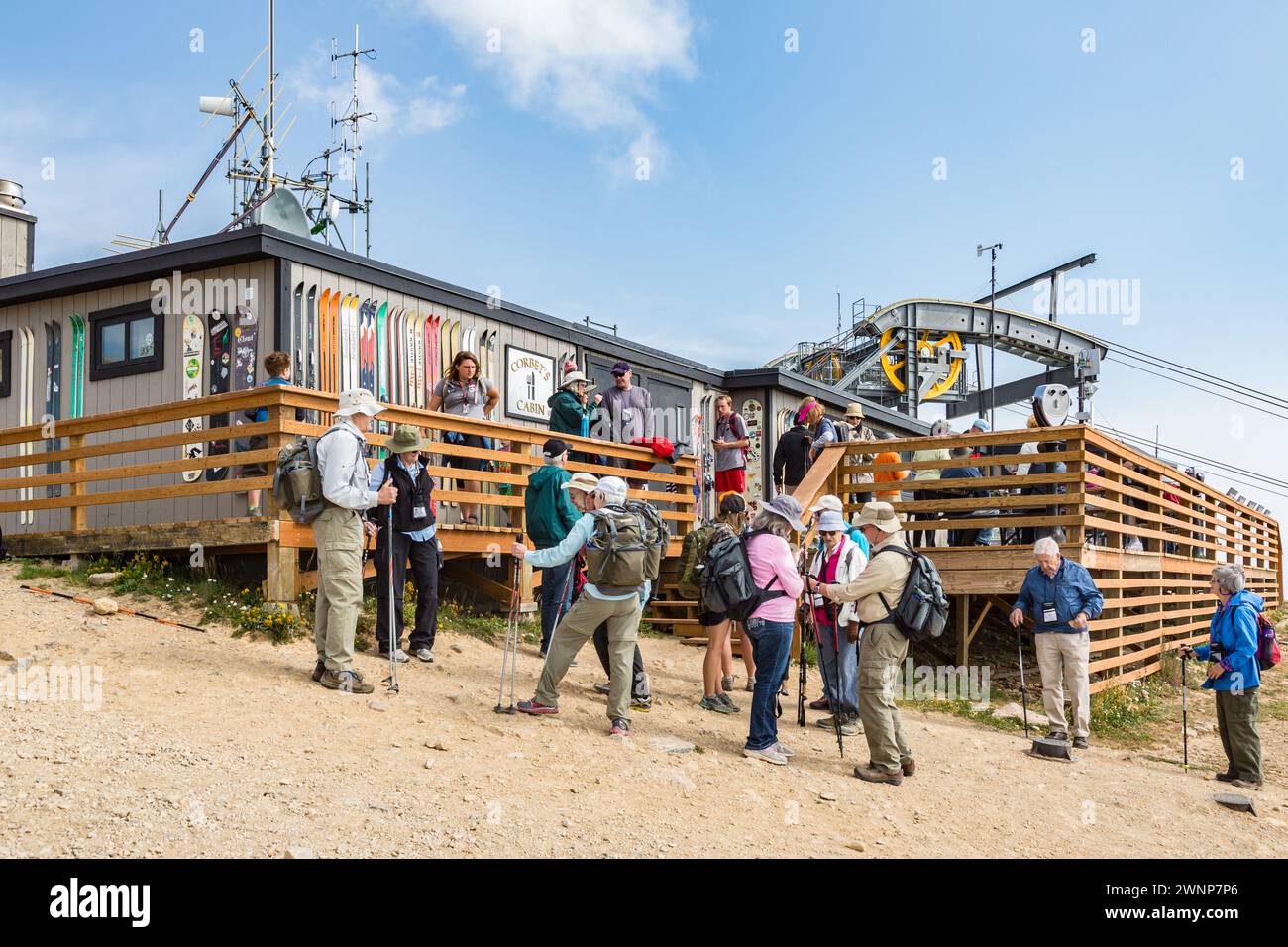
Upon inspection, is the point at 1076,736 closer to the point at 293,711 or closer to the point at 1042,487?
the point at 1042,487

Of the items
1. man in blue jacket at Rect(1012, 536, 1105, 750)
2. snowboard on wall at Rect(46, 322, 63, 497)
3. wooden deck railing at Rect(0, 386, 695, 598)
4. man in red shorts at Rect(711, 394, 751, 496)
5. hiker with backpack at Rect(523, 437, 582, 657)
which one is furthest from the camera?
man in red shorts at Rect(711, 394, 751, 496)

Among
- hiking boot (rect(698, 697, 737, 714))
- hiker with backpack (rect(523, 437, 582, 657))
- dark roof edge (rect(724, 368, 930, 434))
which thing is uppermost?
dark roof edge (rect(724, 368, 930, 434))

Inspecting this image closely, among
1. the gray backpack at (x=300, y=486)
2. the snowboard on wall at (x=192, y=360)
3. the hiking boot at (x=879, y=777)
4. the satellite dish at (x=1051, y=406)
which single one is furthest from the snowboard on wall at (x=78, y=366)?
the satellite dish at (x=1051, y=406)

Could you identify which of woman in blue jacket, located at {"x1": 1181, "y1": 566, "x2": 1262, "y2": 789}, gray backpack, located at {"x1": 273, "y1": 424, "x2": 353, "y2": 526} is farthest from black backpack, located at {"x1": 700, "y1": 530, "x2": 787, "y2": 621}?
woman in blue jacket, located at {"x1": 1181, "y1": 566, "x2": 1262, "y2": 789}

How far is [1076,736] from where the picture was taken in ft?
Result: 33.7

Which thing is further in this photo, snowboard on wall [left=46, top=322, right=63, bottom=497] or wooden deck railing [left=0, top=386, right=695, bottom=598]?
snowboard on wall [left=46, top=322, right=63, bottom=497]

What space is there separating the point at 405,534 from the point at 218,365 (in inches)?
154

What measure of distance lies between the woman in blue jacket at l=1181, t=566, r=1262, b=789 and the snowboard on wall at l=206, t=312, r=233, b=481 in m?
9.75

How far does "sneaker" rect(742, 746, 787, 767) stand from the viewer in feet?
26.5

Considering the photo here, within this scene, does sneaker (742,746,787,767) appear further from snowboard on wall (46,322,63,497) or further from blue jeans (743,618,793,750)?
snowboard on wall (46,322,63,497)

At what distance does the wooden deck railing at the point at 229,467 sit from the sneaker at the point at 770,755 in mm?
2872

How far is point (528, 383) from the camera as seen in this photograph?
14312mm

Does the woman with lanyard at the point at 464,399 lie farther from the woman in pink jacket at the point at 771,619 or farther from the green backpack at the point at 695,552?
the woman in pink jacket at the point at 771,619

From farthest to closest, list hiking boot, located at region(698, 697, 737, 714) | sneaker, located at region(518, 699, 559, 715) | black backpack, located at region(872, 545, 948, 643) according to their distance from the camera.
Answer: hiking boot, located at region(698, 697, 737, 714), sneaker, located at region(518, 699, 559, 715), black backpack, located at region(872, 545, 948, 643)
